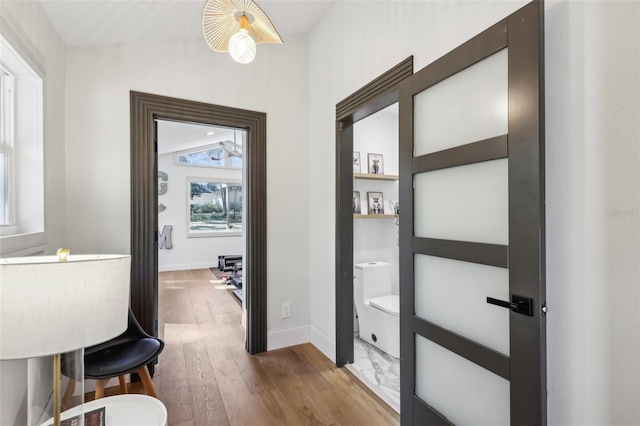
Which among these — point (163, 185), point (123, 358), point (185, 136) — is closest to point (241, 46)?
point (123, 358)

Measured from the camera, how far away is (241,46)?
146cm

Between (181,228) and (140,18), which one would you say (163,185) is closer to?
(181,228)

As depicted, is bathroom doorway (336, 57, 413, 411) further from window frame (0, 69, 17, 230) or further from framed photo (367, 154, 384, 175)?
window frame (0, 69, 17, 230)

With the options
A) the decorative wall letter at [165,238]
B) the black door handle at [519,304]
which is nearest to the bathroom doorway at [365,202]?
the black door handle at [519,304]

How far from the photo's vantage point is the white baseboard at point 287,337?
2.79 m

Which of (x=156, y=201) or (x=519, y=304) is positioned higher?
(x=156, y=201)

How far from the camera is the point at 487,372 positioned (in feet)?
4.11

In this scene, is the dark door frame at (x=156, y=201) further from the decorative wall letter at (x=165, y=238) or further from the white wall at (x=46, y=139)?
the decorative wall letter at (x=165, y=238)

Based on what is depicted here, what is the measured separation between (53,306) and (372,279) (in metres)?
2.53

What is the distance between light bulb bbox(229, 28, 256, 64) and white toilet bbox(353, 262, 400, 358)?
2.10 metres

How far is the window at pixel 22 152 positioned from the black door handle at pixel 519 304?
2.17m

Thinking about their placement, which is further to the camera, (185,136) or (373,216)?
(185,136)

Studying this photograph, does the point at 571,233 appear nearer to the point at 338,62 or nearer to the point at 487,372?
Answer: the point at 487,372

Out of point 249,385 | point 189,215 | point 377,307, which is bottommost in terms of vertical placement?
point 249,385
